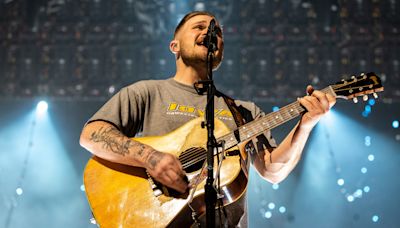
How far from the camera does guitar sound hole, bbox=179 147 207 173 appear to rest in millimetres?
2732

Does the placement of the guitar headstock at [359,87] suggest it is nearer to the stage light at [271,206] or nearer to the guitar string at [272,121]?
the guitar string at [272,121]

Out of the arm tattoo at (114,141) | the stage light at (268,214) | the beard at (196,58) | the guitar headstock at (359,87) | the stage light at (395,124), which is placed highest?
the beard at (196,58)

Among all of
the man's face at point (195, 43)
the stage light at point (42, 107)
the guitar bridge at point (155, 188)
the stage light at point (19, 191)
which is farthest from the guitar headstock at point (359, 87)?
the stage light at point (19, 191)

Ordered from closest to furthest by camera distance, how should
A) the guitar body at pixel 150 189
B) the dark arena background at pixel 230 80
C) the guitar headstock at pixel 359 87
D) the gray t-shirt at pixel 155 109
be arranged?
the guitar body at pixel 150 189 → the guitar headstock at pixel 359 87 → the gray t-shirt at pixel 155 109 → the dark arena background at pixel 230 80

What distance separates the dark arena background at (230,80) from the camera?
31.2 ft

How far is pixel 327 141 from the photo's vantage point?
1036cm

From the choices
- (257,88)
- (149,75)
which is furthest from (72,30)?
(257,88)

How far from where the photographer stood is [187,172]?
107 inches

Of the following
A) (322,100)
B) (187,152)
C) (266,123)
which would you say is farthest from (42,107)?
(322,100)

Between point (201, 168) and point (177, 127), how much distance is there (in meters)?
0.47

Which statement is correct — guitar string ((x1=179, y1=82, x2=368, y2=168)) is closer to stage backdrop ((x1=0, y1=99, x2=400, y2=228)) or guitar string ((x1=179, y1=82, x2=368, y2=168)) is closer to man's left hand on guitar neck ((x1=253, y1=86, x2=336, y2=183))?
man's left hand on guitar neck ((x1=253, y1=86, x2=336, y2=183))

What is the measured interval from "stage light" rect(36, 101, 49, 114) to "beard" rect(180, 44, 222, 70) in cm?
726

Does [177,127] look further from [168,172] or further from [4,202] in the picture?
[4,202]

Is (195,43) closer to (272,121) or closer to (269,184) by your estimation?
(272,121)
